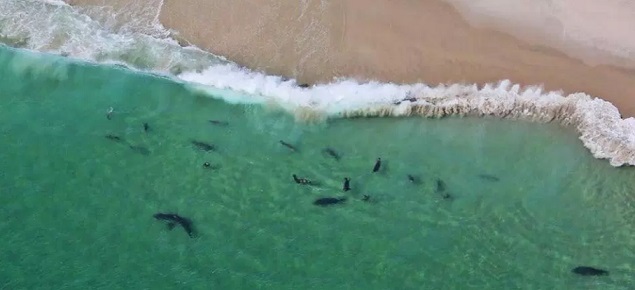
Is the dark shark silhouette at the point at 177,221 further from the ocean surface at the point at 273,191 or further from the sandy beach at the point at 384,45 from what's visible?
the sandy beach at the point at 384,45

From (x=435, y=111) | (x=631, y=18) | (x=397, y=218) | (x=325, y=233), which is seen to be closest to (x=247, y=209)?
(x=325, y=233)

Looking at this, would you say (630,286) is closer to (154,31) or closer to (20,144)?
(154,31)

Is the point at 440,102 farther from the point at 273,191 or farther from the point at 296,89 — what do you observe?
the point at 273,191

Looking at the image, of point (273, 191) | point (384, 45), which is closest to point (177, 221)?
point (273, 191)

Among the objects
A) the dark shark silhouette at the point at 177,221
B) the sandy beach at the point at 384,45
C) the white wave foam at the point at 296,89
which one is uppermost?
Answer: the sandy beach at the point at 384,45

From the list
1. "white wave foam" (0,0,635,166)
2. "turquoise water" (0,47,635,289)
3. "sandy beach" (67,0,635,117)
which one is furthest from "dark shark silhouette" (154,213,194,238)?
"sandy beach" (67,0,635,117)

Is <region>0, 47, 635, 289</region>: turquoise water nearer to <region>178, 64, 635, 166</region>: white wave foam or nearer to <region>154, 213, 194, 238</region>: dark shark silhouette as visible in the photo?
<region>154, 213, 194, 238</region>: dark shark silhouette

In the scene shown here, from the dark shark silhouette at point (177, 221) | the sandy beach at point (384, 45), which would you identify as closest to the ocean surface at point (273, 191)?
the dark shark silhouette at point (177, 221)
